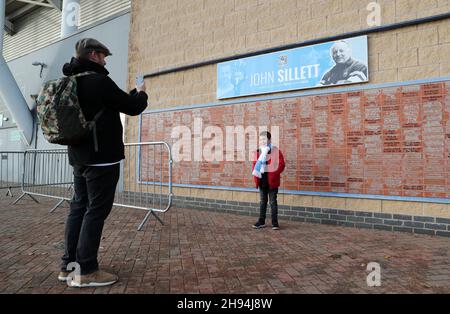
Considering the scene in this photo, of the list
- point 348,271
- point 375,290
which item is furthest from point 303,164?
point 375,290

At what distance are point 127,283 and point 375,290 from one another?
2.28 meters

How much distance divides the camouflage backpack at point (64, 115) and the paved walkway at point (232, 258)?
136cm

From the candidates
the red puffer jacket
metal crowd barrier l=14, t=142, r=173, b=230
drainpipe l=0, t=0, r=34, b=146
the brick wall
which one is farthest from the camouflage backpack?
drainpipe l=0, t=0, r=34, b=146

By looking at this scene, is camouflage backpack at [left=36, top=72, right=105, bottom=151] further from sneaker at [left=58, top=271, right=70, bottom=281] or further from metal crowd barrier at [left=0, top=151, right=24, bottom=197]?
metal crowd barrier at [left=0, top=151, right=24, bottom=197]

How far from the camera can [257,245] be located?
473 cm

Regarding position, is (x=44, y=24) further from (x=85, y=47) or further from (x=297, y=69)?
(x=85, y=47)

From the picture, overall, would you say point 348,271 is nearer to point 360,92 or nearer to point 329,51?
point 360,92

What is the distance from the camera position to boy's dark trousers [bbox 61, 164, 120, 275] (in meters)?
2.99

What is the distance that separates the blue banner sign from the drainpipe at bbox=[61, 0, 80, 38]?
862cm

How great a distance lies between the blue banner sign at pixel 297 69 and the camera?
602 centimetres

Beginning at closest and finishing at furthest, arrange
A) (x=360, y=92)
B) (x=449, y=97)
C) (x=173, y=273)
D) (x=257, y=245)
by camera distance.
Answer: (x=173, y=273) < (x=257, y=245) < (x=449, y=97) < (x=360, y=92)

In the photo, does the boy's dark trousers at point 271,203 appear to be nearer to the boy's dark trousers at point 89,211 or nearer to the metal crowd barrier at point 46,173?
the boy's dark trousers at point 89,211

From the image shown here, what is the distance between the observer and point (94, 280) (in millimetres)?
3029

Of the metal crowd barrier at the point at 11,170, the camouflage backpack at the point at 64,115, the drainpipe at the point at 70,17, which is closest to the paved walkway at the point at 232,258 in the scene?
the camouflage backpack at the point at 64,115
